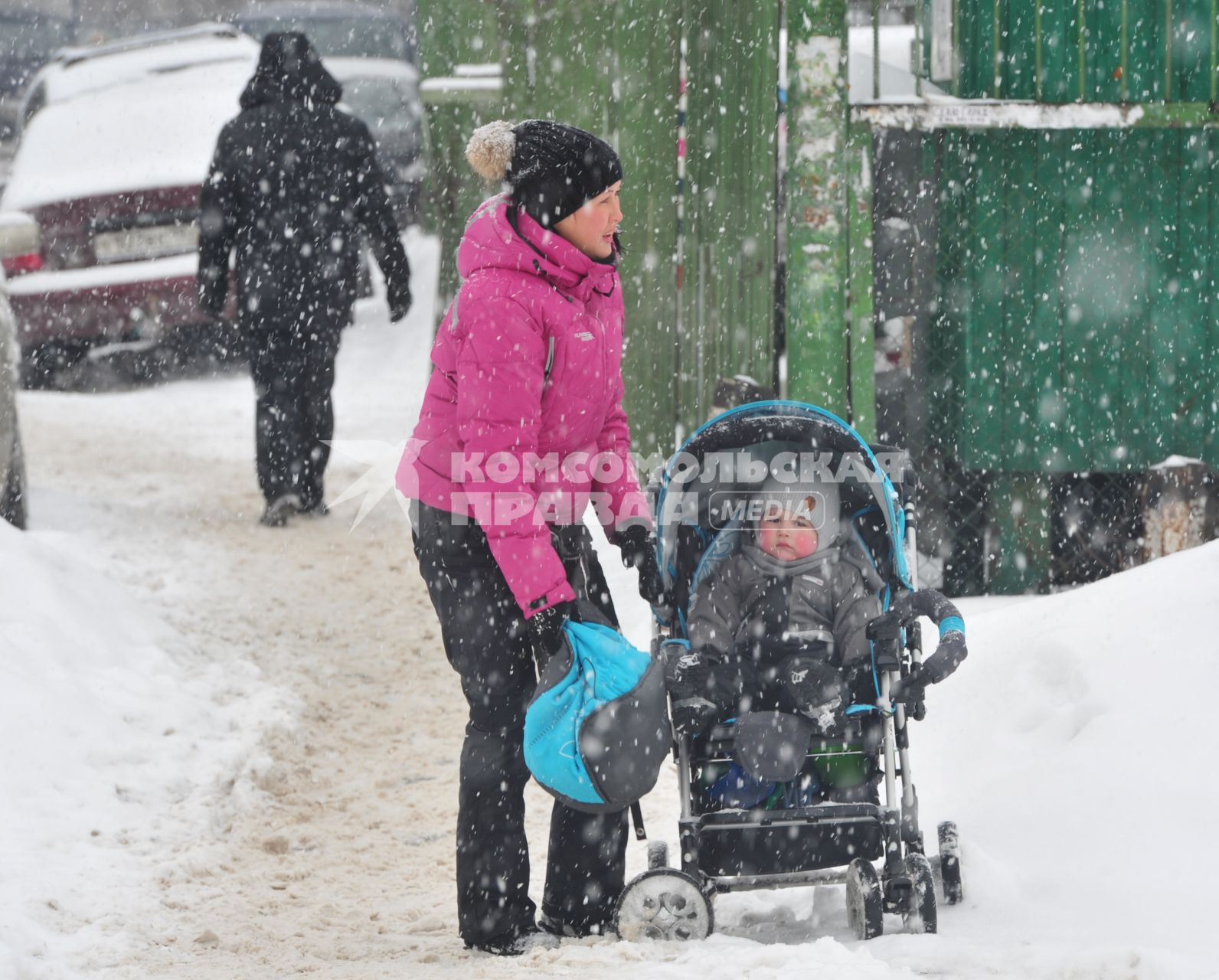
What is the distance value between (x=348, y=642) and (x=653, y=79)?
2.89 m

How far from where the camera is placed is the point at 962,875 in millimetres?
3947

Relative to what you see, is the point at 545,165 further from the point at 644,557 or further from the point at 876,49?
the point at 876,49

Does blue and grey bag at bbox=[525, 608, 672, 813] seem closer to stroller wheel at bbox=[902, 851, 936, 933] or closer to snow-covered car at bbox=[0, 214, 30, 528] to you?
stroller wheel at bbox=[902, 851, 936, 933]

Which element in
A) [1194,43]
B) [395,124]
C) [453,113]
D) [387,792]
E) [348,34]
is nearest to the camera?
[387,792]

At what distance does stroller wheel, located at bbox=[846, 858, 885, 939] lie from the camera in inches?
141

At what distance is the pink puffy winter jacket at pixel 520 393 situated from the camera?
3.37 metres

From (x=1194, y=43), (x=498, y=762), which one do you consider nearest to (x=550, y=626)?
(x=498, y=762)

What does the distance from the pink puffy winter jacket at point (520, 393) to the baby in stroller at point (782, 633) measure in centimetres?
52

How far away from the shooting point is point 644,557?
3.90 metres

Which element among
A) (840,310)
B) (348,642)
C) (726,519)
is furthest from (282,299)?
(726,519)

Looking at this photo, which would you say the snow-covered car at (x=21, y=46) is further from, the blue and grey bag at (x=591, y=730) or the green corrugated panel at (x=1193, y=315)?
the blue and grey bag at (x=591, y=730)

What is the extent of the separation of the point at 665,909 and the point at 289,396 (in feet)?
16.3

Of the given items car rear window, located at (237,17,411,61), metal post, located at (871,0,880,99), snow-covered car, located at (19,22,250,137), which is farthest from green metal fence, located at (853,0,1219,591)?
car rear window, located at (237,17,411,61)

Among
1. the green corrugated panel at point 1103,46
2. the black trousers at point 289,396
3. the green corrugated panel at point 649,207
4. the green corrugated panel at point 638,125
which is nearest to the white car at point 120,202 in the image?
the black trousers at point 289,396
